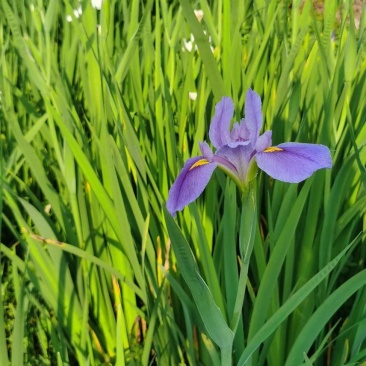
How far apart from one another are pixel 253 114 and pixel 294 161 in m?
0.10

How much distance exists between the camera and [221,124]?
2.06 feet

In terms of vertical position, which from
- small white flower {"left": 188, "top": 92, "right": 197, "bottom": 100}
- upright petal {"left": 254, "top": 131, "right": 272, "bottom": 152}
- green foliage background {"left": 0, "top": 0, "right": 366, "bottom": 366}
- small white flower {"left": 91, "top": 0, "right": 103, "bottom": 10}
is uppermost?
small white flower {"left": 91, "top": 0, "right": 103, "bottom": 10}

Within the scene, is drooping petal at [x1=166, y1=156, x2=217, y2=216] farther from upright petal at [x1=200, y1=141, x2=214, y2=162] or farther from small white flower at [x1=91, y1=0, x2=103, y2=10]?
small white flower at [x1=91, y1=0, x2=103, y2=10]

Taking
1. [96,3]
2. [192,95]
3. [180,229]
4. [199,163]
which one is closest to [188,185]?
[199,163]

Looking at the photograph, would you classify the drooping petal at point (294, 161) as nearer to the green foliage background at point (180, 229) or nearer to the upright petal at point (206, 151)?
the upright petal at point (206, 151)

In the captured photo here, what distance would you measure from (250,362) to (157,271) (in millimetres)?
235

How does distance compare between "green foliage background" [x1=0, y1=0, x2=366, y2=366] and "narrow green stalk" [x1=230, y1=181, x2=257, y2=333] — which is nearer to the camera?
"narrow green stalk" [x1=230, y1=181, x2=257, y2=333]

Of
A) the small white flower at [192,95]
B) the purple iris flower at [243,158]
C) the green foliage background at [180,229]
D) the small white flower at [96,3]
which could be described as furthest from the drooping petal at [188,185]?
the small white flower at [96,3]

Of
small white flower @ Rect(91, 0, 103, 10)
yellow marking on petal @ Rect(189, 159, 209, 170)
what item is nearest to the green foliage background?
small white flower @ Rect(91, 0, 103, 10)

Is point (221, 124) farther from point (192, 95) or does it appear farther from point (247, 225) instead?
point (192, 95)

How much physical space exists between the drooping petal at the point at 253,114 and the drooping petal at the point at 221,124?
0.02 metres

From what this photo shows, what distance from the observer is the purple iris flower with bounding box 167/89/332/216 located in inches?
21.4

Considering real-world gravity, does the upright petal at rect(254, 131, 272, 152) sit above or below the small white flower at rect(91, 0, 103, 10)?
below

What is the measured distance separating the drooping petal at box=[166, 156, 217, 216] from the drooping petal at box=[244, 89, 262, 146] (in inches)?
3.1
